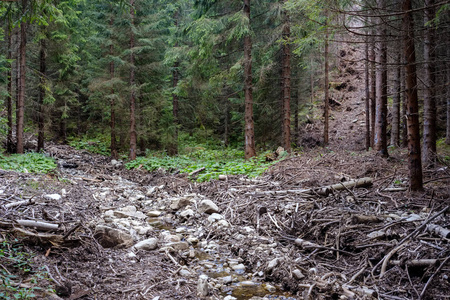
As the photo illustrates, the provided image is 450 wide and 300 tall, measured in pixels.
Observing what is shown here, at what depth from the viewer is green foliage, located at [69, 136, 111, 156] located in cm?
2098

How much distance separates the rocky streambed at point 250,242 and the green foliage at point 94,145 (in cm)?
1360

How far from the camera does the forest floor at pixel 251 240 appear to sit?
3406 mm

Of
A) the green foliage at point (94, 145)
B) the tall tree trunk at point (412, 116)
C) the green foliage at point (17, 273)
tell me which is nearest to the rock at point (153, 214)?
the green foliage at point (17, 273)

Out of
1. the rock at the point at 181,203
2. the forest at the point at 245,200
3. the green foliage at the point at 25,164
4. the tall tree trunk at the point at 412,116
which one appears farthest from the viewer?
the green foliage at the point at 25,164

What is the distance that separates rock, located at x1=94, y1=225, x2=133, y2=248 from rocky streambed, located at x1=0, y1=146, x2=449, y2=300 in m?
0.02

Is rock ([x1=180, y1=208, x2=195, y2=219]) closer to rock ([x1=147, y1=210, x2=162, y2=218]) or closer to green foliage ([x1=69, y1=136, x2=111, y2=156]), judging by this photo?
rock ([x1=147, y1=210, x2=162, y2=218])

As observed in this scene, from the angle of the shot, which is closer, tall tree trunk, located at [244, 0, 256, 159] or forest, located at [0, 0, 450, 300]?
forest, located at [0, 0, 450, 300]

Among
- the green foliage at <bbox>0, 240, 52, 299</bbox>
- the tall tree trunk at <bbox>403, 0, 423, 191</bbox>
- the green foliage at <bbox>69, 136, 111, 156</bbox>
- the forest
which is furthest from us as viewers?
the green foliage at <bbox>69, 136, 111, 156</bbox>

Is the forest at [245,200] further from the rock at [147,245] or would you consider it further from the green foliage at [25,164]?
the green foliage at [25,164]

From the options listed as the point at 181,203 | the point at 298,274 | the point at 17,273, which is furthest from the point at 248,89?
the point at 17,273

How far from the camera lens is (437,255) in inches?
136

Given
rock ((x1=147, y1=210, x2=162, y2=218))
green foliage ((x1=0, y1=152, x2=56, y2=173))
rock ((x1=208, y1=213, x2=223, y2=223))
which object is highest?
green foliage ((x1=0, y1=152, x2=56, y2=173))

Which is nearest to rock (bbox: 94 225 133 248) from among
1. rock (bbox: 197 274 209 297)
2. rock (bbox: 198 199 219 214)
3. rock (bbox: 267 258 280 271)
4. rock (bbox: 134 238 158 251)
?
rock (bbox: 134 238 158 251)

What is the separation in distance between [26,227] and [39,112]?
47.2 feet
